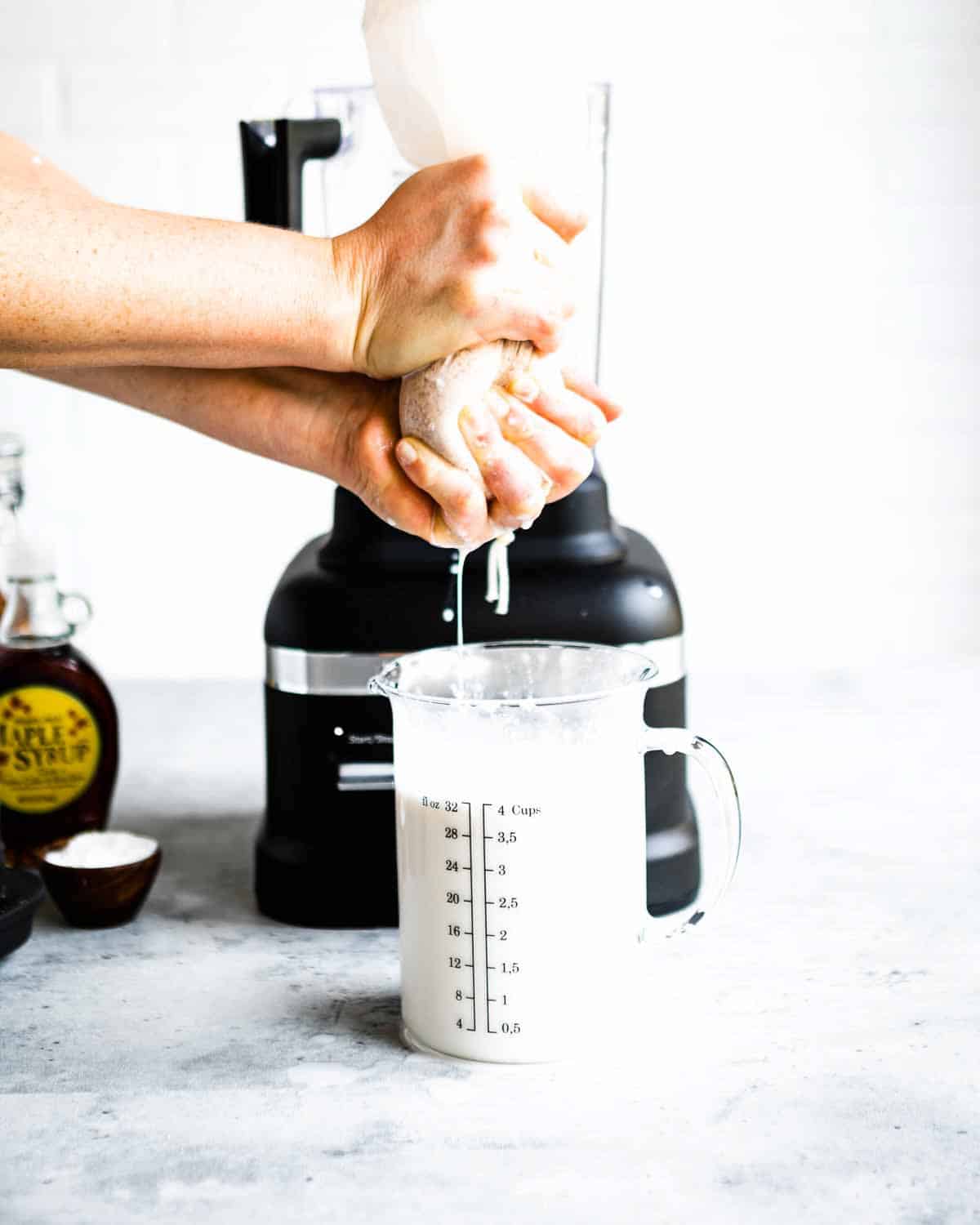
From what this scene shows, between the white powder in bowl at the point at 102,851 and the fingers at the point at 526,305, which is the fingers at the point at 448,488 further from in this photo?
the white powder in bowl at the point at 102,851

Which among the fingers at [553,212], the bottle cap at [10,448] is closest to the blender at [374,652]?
the fingers at [553,212]

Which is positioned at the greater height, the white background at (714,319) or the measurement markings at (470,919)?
the white background at (714,319)

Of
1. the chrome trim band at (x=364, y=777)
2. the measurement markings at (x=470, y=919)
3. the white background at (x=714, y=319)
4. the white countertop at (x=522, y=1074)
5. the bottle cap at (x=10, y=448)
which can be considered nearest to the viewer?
the white countertop at (x=522, y=1074)

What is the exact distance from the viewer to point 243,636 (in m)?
1.99

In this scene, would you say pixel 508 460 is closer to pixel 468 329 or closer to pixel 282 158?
pixel 468 329

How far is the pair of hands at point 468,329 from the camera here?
76 centimetres

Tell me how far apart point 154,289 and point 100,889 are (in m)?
0.38

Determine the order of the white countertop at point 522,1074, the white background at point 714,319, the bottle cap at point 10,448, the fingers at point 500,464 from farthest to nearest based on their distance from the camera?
the white background at point 714,319
the bottle cap at point 10,448
the fingers at point 500,464
the white countertop at point 522,1074

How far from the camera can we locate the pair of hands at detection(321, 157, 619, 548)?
759 millimetres

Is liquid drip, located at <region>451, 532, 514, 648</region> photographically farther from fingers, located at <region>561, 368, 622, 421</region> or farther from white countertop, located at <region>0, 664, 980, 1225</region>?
white countertop, located at <region>0, 664, 980, 1225</region>

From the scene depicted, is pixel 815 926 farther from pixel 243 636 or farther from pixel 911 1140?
pixel 243 636

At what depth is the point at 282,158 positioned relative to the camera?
0.94 metres

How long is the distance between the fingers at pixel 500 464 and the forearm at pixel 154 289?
0.08 metres

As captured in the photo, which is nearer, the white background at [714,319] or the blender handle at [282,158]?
the blender handle at [282,158]
